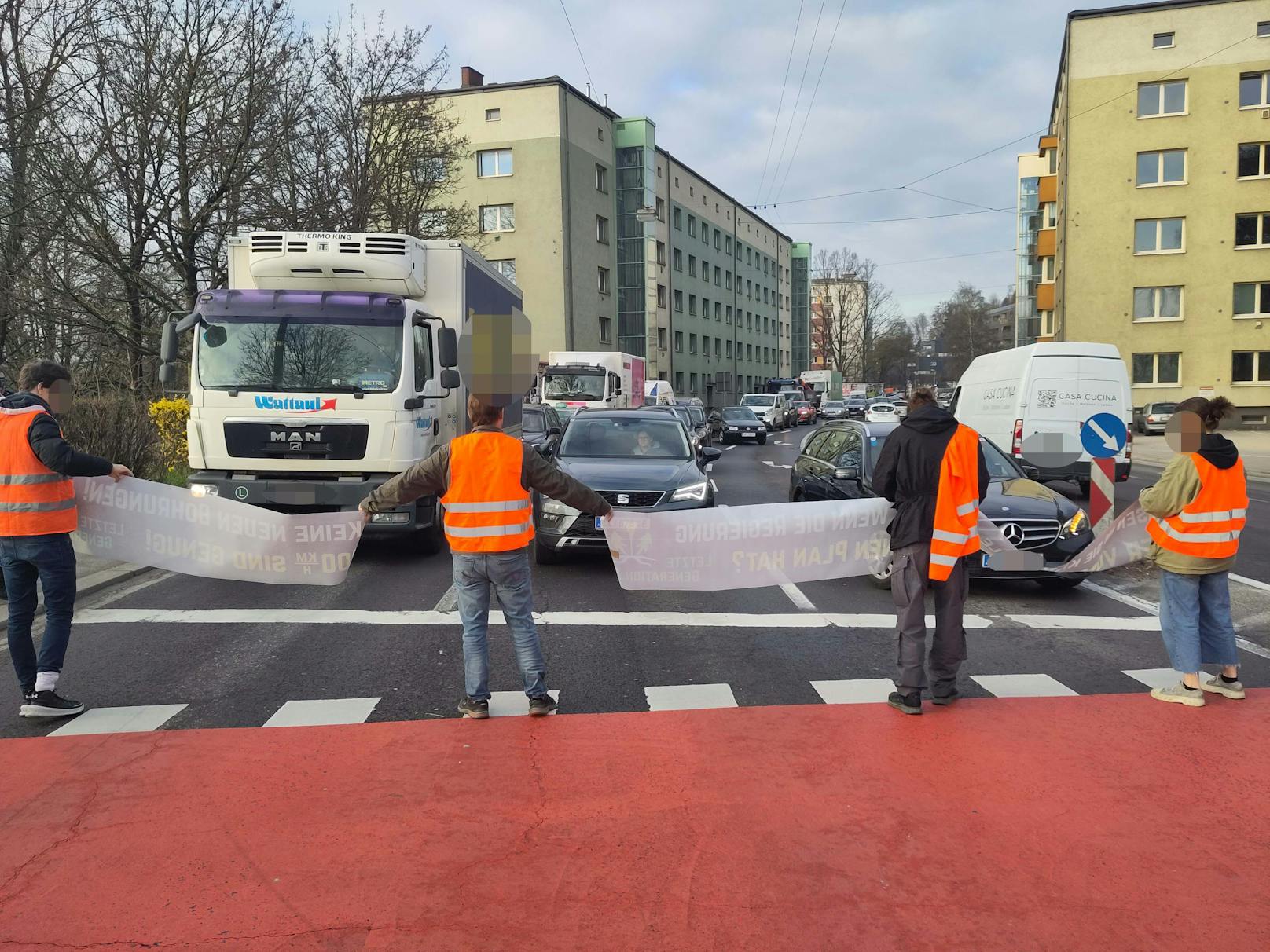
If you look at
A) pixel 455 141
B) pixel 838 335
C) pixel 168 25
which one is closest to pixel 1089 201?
pixel 455 141

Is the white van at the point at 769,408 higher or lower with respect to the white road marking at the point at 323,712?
higher

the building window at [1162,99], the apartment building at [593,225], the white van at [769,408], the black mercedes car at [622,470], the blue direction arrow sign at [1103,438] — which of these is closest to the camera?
the black mercedes car at [622,470]

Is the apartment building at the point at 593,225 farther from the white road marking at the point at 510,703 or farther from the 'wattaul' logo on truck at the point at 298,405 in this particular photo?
the white road marking at the point at 510,703

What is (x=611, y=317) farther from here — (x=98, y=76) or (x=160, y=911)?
(x=160, y=911)

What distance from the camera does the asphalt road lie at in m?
5.54

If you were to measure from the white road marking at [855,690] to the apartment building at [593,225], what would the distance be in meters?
33.8

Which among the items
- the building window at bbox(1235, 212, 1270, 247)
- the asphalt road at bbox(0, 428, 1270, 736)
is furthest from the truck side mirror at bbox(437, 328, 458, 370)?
the building window at bbox(1235, 212, 1270, 247)

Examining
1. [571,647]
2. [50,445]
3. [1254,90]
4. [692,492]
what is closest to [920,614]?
[571,647]

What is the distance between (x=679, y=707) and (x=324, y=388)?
567cm

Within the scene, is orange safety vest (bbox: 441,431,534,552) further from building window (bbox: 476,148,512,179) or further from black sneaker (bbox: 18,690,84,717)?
building window (bbox: 476,148,512,179)

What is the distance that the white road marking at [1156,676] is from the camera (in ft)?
18.7

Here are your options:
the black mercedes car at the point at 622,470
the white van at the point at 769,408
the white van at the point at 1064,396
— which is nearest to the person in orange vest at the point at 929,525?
the black mercedes car at the point at 622,470

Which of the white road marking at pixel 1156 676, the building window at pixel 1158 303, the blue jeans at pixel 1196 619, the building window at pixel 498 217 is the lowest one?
the white road marking at pixel 1156 676

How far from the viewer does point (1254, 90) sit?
40.0m
